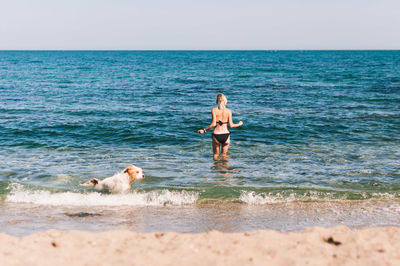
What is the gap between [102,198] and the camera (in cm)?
794

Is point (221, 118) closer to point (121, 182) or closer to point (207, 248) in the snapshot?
point (121, 182)

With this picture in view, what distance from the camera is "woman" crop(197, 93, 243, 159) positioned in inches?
386

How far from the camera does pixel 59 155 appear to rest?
11773 millimetres

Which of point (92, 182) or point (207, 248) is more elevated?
point (207, 248)

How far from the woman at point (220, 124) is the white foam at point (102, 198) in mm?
2194

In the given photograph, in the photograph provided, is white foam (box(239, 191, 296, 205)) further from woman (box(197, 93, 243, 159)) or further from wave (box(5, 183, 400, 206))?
woman (box(197, 93, 243, 159))

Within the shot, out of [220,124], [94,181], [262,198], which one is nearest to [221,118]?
[220,124]

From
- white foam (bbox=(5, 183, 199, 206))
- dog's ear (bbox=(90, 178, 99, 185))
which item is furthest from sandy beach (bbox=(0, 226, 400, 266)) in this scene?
dog's ear (bbox=(90, 178, 99, 185))

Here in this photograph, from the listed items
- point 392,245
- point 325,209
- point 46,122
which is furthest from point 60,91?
point 392,245

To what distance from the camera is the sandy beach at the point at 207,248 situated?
14.8 ft

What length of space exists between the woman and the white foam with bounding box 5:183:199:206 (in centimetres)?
219

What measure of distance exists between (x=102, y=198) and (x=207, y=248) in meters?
3.85

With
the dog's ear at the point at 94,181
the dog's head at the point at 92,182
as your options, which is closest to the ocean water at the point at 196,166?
the dog's head at the point at 92,182

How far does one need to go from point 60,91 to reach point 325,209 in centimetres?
2566
